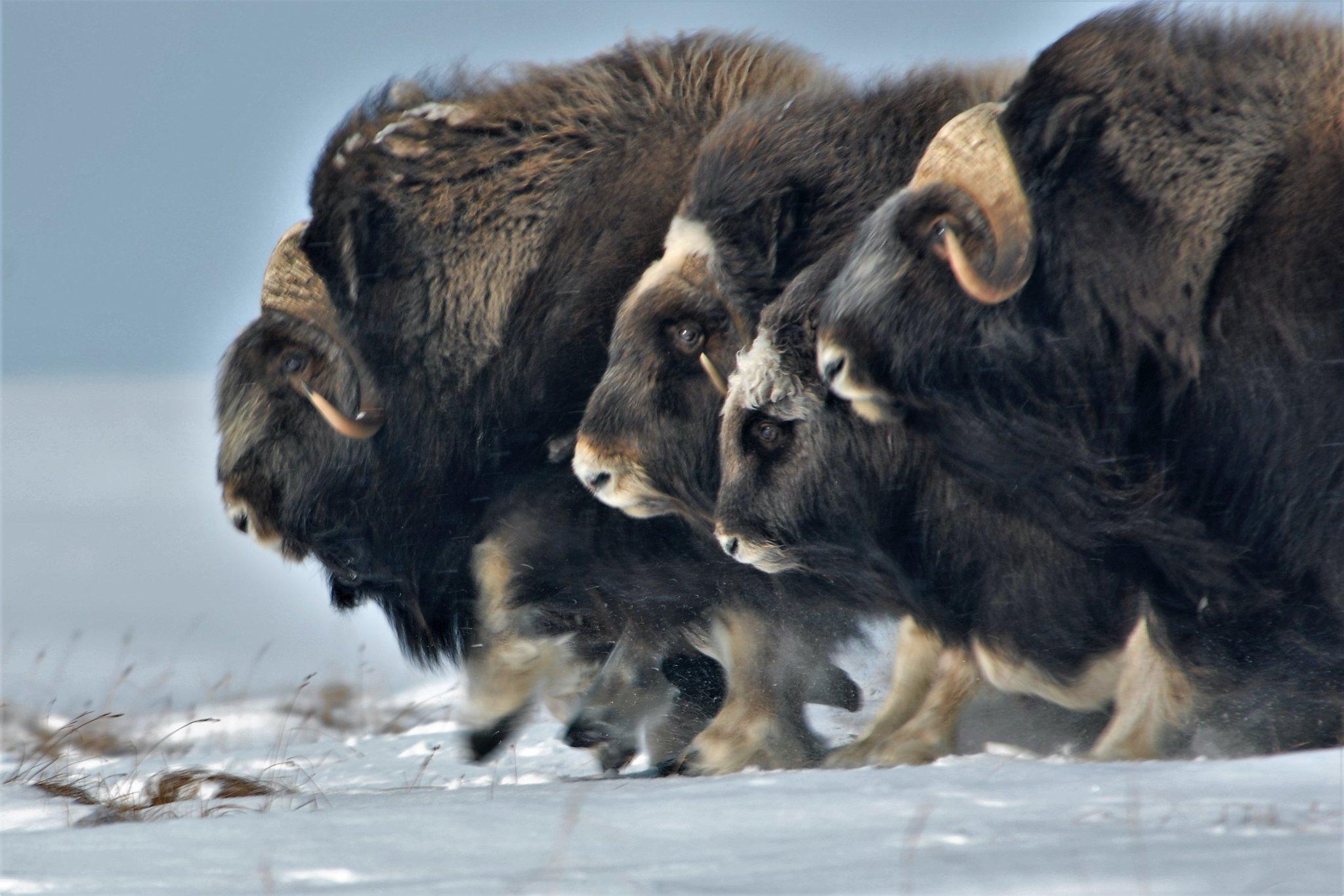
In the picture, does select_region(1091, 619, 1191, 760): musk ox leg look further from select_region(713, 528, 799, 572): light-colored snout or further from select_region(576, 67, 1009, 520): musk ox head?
select_region(576, 67, 1009, 520): musk ox head

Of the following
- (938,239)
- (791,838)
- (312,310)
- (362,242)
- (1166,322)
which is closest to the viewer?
(791,838)

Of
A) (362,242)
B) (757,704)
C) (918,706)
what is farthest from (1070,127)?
(362,242)

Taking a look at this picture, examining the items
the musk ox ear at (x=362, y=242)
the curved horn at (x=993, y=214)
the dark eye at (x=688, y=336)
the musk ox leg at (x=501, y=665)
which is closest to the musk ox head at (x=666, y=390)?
the dark eye at (x=688, y=336)

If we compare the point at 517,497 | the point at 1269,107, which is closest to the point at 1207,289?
the point at 1269,107

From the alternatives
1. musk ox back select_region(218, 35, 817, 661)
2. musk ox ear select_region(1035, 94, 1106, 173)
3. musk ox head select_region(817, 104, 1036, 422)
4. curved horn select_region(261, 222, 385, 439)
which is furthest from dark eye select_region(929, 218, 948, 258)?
curved horn select_region(261, 222, 385, 439)

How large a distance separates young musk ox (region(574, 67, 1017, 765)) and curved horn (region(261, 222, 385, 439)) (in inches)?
32.8

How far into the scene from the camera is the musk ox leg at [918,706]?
375 cm

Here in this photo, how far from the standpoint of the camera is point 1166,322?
10.9 ft

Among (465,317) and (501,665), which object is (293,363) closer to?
(465,317)

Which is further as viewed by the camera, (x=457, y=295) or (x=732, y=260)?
(x=457, y=295)

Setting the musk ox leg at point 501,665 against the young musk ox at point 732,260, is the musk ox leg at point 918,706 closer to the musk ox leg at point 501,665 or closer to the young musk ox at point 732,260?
the young musk ox at point 732,260

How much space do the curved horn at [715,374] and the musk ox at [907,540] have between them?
148 mm

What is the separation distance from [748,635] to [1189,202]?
1.62 m

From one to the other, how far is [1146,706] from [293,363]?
8.59 ft
